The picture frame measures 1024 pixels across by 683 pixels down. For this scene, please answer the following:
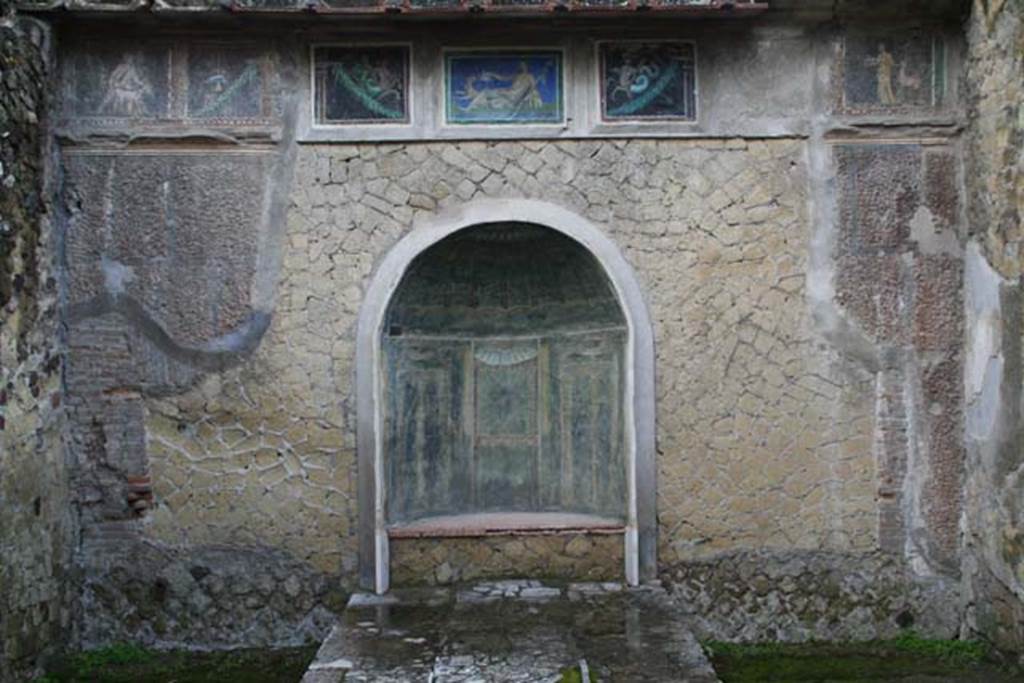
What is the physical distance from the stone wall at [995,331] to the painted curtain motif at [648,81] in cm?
144

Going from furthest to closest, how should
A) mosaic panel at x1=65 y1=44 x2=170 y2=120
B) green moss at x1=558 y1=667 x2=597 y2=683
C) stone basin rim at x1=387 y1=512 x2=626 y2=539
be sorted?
stone basin rim at x1=387 y1=512 x2=626 y2=539
mosaic panel at x1=65 y1=44 x2=170 y2=120
green moss at x1=558 y1=667 x2=597 y2=683

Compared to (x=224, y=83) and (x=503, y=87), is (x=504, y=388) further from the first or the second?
(x=224, y=83)

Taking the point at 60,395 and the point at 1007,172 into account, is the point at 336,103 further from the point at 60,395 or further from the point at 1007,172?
the point at 1007,172

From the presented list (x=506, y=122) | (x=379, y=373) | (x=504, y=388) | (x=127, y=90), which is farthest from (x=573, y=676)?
(x=127, y=90)

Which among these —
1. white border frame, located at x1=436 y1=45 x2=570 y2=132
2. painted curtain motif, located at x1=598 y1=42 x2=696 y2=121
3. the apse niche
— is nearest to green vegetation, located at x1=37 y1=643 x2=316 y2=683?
the apse niche

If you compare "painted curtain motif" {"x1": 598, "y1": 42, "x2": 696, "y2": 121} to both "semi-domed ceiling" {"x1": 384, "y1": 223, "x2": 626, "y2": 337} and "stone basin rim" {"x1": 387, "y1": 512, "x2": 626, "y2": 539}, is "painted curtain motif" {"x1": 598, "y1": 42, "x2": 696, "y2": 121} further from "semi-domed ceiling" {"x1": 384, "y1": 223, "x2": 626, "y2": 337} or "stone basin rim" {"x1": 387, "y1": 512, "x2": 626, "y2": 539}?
"stone basin rim" {"x1": 387, "y1": 512, "x2": 626, "y2": 539}

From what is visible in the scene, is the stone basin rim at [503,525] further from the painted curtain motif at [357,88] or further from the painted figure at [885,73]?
the painted figure at [885,73]

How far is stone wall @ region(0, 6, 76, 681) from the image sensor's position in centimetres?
498

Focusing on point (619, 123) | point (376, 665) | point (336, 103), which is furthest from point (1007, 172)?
point (376, 665)

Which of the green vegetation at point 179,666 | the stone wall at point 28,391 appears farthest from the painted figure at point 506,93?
the green vegetation at point 179,666

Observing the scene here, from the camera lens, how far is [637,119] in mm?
5691

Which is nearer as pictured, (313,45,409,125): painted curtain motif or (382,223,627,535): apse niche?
(313,45,409,125): painted curtain motif

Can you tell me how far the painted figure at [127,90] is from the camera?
5613mm

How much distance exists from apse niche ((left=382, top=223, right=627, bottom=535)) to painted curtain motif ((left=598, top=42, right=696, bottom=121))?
31.4 inches
